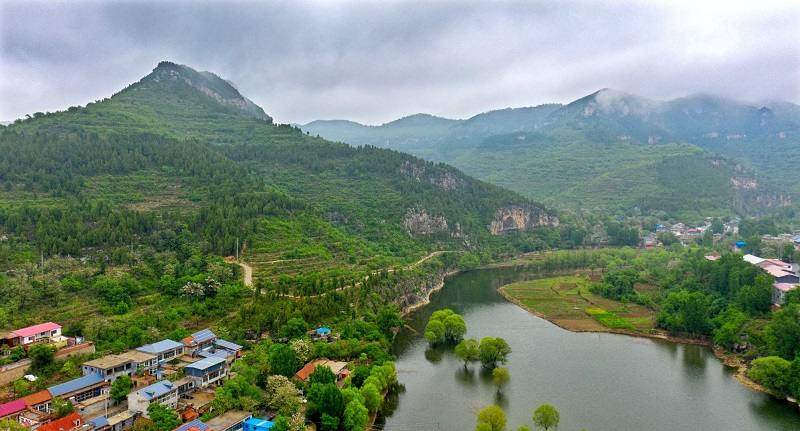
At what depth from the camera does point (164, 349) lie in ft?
101

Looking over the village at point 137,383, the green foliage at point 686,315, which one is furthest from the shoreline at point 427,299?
Answer: the green foliage at point 686,315

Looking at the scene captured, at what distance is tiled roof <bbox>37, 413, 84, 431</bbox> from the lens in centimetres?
2225

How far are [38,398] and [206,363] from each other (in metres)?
7.84

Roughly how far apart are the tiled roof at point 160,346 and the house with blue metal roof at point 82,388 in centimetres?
337

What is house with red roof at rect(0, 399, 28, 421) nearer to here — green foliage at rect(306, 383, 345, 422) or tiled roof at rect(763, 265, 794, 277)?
green foliage at rect(306, 383, 345, 422)

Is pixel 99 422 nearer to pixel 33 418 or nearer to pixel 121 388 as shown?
pixel 33 418

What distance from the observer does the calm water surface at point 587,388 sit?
28.7 m

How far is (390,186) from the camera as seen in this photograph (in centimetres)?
9088

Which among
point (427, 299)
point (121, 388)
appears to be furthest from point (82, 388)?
point (427, 299)

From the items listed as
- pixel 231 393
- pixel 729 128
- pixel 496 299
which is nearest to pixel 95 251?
pixel 231 393

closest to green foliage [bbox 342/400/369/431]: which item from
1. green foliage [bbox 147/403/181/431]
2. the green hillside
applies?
green foliage [bbox 147/403/181/431]

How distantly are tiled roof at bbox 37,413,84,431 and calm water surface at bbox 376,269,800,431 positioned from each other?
50.2ft

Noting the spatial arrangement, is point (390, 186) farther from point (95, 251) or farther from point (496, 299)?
point (95, 251)

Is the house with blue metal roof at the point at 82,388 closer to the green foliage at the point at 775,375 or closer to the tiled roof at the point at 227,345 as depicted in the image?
the tiled roof at the point at 227,345
